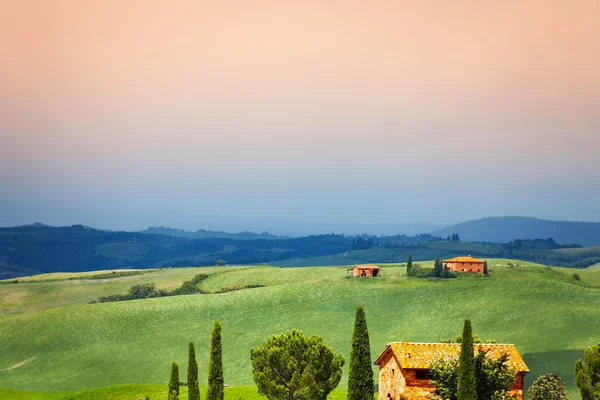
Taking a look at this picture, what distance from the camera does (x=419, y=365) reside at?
202ft

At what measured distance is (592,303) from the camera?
139 m

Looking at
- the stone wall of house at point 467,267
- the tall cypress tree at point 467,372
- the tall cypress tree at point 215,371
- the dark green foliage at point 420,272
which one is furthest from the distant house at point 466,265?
the tall cypress tree at point 467,372

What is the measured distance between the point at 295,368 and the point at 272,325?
219 feet

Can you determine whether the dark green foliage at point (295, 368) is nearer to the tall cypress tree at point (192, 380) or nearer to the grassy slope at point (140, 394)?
the grassy slope at point (140, 394)

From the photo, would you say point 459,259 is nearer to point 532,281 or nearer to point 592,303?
point 532,281

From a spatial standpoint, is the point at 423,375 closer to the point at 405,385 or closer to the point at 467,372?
the point at 405,385

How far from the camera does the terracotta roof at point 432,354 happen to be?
2431 inches

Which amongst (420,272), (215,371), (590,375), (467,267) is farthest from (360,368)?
(467,267)

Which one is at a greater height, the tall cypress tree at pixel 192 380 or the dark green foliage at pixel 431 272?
the dark green foliage at pixel 431 272

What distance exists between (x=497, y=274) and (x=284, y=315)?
57.3 metres

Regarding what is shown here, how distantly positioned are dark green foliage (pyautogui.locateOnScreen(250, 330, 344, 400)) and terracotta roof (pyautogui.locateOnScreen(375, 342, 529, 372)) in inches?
457

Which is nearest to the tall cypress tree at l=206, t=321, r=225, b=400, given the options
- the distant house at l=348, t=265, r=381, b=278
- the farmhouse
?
the farmhouse

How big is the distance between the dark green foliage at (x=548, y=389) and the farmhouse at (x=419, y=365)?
1611cm

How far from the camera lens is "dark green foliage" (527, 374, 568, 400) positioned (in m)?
77.6
